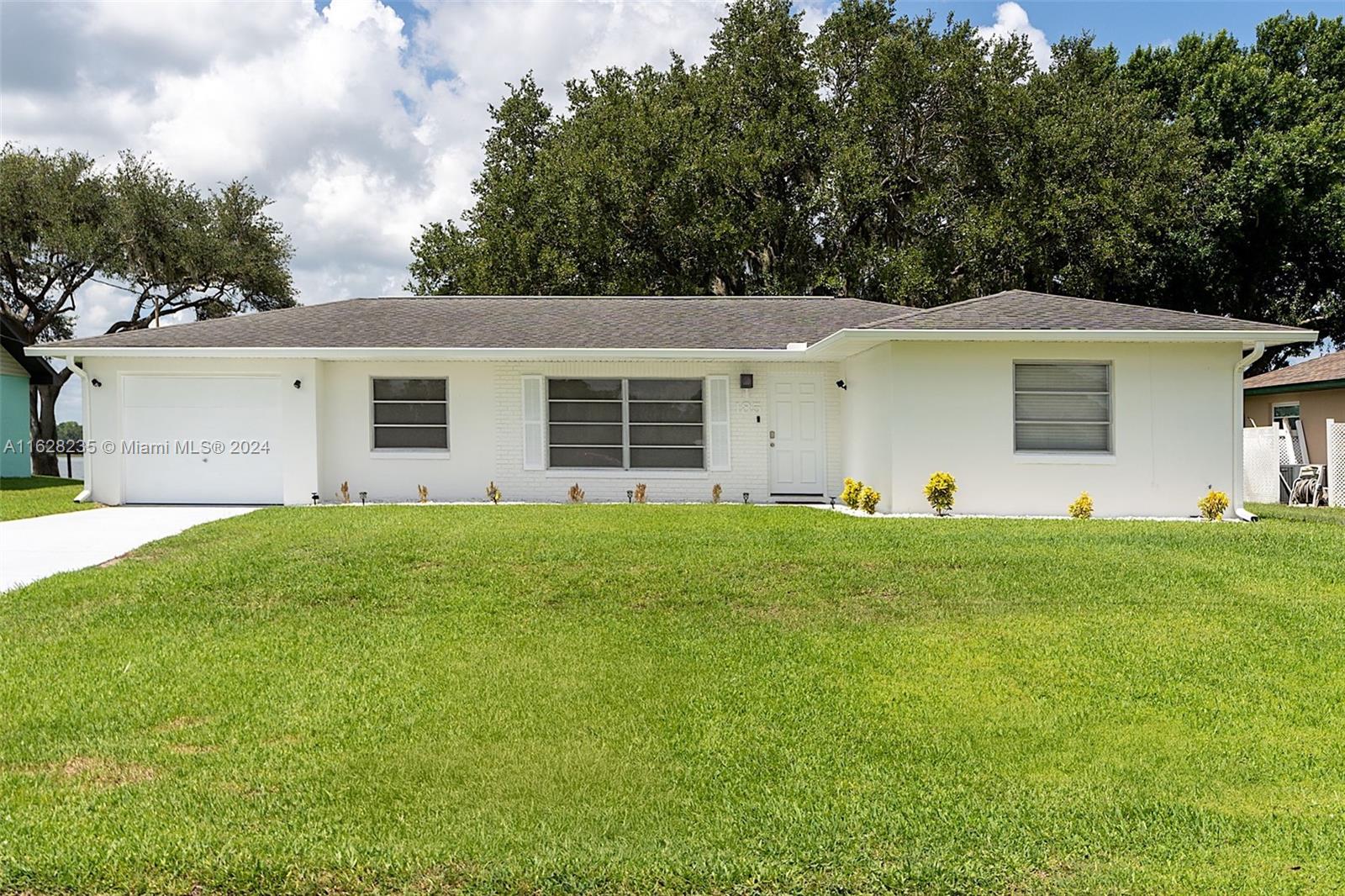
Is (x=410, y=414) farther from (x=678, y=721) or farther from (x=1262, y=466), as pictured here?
(x=1262, y=466)

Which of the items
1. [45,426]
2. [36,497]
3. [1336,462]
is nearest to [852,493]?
[1336,462]

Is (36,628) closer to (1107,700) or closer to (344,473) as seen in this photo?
(1107,700)

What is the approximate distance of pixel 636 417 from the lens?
15.3 metres

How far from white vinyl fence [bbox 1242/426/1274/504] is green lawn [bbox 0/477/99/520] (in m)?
20.6

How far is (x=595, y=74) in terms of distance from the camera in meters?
27.3

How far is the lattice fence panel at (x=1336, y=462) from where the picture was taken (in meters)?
16.1

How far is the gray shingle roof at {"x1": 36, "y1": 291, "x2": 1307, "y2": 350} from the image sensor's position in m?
12.9

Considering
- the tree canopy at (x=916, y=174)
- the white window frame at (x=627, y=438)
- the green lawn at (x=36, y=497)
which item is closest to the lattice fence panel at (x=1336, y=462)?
the tree canopy at (x=916, y=174)

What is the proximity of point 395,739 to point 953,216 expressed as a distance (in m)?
23.0

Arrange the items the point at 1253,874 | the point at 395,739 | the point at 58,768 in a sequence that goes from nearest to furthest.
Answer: the point at 1253,874
the point at 58,768
the point at 395,739

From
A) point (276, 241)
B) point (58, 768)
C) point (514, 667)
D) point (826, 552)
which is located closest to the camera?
point (58, 768)

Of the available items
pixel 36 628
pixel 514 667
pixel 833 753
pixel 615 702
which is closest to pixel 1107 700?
pixel 833 753

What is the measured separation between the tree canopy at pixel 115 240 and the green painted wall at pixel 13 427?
9.76 feet

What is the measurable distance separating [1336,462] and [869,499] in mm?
9188
